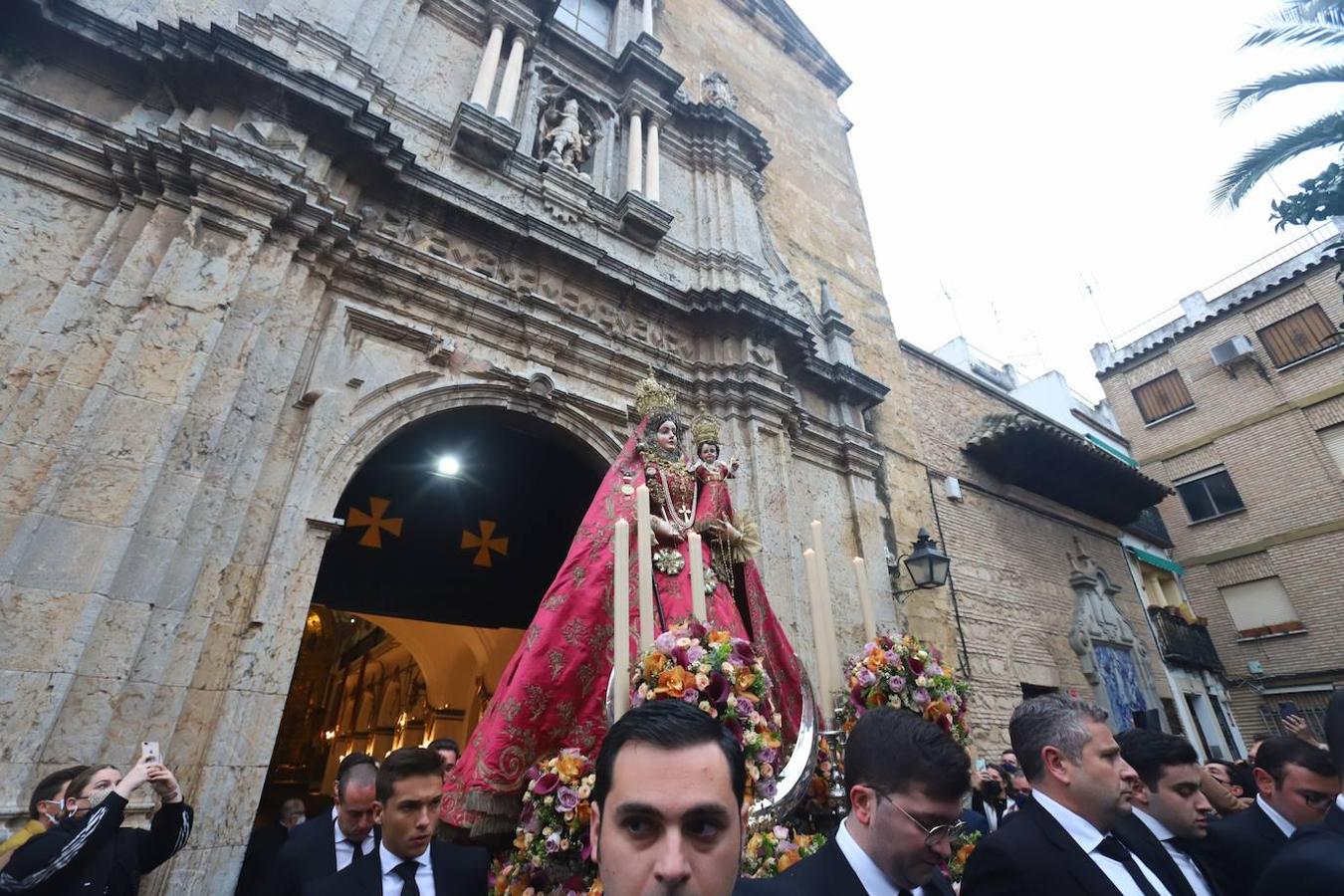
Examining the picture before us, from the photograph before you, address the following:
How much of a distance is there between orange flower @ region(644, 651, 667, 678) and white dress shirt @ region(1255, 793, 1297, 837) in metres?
2.97

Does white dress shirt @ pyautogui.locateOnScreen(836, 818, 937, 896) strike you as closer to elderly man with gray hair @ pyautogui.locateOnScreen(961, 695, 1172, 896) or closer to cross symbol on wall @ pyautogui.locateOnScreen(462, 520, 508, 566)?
elderly man with gray hair @ pyautogui.locateOnScreen(961, 695, 1172, 896)

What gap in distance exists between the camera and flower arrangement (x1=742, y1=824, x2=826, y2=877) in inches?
84.4

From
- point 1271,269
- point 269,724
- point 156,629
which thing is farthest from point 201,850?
point 1271,269

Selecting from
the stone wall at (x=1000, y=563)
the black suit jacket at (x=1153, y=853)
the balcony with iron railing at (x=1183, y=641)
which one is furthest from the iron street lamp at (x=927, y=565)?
the balcony with iron railing at (x=1183, y=641)

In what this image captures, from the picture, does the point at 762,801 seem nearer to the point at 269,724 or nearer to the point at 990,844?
the point at 990,844

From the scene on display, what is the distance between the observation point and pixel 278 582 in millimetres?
3826

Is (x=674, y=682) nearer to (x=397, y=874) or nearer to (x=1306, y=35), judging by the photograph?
(x=397, y=874)

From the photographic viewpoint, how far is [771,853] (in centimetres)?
221

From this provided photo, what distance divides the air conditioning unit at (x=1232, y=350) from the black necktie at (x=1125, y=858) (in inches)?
795

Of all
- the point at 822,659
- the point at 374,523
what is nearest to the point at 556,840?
the point at 822,659

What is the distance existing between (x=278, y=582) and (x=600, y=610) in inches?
87.9

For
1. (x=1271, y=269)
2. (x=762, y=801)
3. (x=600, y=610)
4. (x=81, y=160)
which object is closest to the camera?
(x=762, y=801)

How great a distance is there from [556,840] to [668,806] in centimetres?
94

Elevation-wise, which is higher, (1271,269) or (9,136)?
(1271,269)
